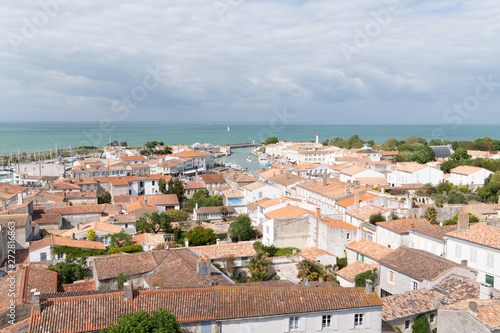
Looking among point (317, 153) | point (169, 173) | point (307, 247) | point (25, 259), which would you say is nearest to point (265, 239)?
point (307, 247)

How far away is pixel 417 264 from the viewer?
20.5 meters

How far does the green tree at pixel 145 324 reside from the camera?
1023 cm

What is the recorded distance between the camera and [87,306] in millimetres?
12500

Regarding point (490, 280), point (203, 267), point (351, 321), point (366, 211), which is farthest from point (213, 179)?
point (351, 321)

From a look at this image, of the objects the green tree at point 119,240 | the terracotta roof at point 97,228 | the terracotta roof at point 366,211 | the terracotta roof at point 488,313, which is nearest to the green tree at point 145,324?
the terracotta roof at point 488,313

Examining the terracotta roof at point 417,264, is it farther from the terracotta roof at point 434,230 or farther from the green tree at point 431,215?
the green tree at point 431,215

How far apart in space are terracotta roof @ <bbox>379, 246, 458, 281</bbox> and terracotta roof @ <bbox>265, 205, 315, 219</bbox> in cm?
963

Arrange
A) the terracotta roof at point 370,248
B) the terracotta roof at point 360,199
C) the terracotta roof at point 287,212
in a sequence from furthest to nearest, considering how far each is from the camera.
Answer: the terracotta roof at point 360,199
the terracotta roof at point 287,212
the terracotta roof at point 370,248

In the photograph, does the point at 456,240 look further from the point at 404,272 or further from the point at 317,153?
the point at 317,153

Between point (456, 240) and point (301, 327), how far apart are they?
14.1 metres

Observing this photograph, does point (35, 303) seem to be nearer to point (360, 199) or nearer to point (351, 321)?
point (351, 321)

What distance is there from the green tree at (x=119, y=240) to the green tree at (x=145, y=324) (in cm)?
1900

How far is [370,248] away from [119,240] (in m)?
18.4

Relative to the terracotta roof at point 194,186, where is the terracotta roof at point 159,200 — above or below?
above
